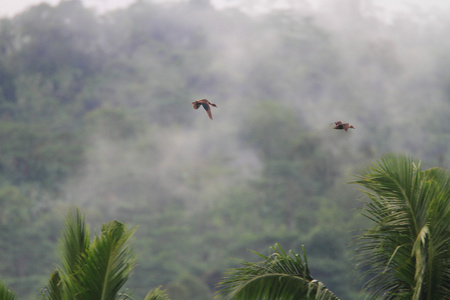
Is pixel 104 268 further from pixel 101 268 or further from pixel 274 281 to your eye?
pixel 274 281

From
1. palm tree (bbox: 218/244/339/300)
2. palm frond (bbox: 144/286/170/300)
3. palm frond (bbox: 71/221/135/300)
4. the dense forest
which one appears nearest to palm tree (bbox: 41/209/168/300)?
palm frond (bbox: 71/221/135/300)

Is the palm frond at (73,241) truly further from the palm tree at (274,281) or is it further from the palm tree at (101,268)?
the palm tree at (274,281)

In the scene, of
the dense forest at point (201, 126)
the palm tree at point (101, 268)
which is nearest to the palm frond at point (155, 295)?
the palm tree at point (101, 268)

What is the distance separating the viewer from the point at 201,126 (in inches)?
3728

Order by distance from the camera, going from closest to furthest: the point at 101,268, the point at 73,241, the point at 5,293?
the point at 101,268
the point at 5,293
the point at 73,241

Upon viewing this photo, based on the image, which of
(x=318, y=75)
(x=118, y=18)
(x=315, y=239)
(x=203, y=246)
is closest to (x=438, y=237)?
(x=315, y=239)

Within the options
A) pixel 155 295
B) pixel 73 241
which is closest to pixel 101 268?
pixel 73 241

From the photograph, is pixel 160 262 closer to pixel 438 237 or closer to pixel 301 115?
pixel 301 115

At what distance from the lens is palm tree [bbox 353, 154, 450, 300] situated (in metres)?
4.50

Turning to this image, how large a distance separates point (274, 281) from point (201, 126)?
296 feet

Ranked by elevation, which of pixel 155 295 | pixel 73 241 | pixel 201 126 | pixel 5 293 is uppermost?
pixel 201 126

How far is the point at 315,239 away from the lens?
59.9 m

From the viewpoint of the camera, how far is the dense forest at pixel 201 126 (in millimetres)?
64438

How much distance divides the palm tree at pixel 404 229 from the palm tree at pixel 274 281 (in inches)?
16.7
